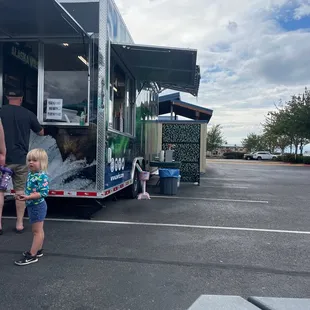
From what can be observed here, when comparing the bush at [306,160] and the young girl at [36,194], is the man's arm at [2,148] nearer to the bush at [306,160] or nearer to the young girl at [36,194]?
the young girl at [36,194]

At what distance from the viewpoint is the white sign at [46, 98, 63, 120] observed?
18.4ft

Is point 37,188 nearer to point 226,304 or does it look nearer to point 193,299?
point 193,299

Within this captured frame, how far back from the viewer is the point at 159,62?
7.11 metres

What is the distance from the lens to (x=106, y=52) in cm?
562

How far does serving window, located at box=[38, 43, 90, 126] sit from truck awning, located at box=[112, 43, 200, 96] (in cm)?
72

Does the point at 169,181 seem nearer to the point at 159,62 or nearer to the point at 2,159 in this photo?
the point at 159,62

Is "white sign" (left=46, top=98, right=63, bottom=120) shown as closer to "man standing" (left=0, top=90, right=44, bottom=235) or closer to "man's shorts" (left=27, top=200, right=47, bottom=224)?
"man standing" (left=0, top=90, right=44, bottom=235)

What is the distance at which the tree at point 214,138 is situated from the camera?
59.8m

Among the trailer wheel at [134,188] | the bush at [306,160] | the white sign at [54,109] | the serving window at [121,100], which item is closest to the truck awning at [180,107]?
the trailer wheel at [134,188]

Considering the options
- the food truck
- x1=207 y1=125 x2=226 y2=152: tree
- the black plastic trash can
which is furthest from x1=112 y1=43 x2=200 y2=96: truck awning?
x1=207 y1=125 x2=226 y2=152: tree

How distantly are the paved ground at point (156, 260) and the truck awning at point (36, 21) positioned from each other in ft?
10.2

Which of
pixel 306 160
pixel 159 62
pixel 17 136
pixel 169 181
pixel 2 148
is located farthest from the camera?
pixel 306 160

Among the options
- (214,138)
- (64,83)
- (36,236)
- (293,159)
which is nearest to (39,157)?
(36,236)

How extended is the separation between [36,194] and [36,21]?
2.98 meters
